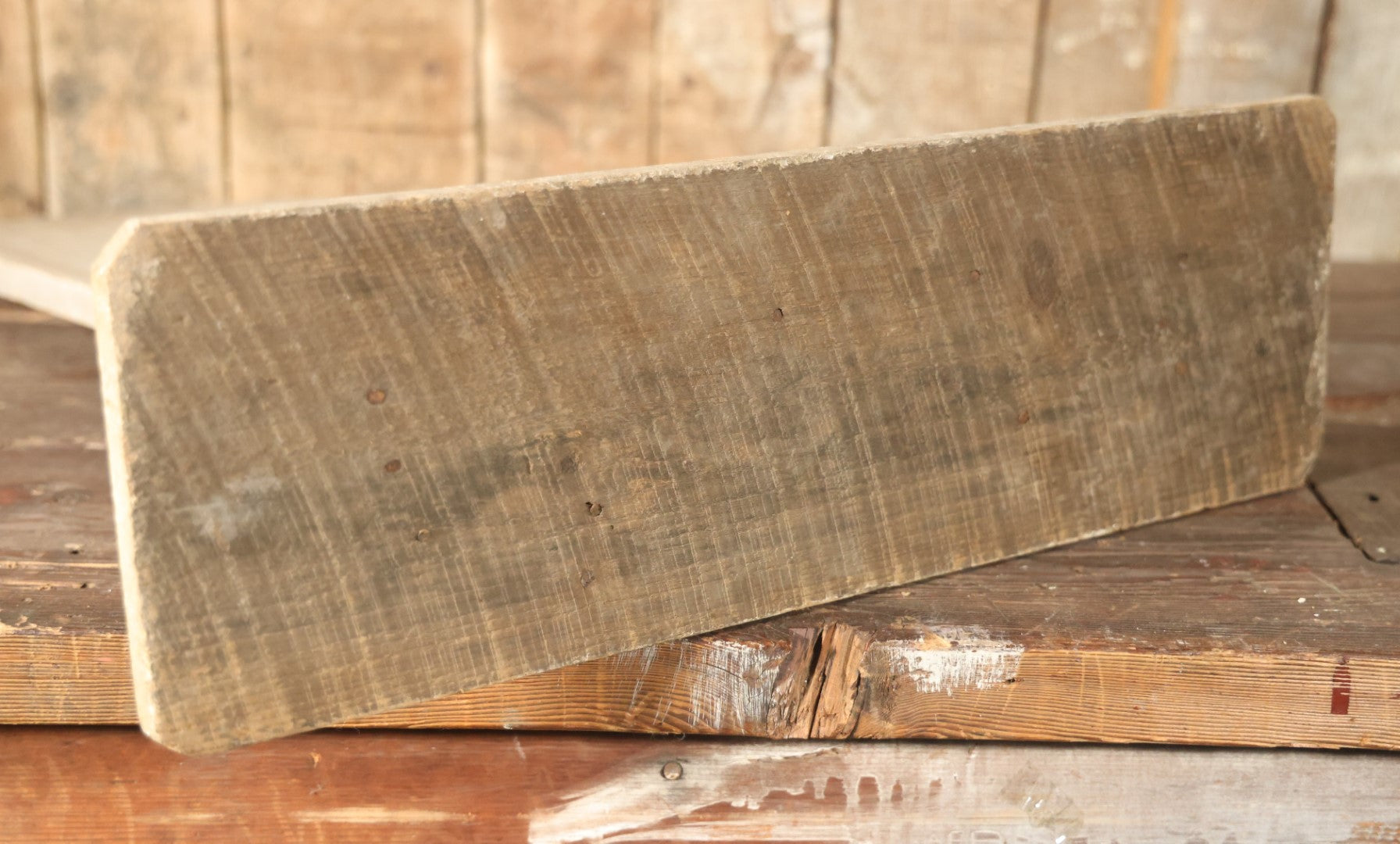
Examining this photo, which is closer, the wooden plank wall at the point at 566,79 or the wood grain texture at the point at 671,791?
the wood grain texture at the point at 671,791

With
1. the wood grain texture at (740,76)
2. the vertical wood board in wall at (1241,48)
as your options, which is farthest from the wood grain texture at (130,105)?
the vertical wood board in wall at (1241,48)

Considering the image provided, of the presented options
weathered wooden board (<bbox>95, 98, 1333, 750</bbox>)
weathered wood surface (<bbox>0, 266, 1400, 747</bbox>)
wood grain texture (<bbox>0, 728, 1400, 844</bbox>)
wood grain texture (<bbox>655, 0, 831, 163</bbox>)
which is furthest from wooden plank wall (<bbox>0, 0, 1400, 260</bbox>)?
wood grain texture (<bbox>0, 728, 1400, 844</bbox>)

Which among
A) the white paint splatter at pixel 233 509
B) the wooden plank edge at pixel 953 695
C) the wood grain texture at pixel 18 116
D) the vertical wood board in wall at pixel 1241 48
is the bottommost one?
the wooden plank edge at pixel 953 695

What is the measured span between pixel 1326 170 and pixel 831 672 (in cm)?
54

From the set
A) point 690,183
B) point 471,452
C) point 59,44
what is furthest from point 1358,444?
point 59,44

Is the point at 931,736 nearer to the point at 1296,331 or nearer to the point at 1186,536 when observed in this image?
the point at 1186,536

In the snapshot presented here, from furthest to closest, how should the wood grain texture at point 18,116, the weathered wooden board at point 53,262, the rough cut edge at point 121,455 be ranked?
1. the wood grain texture at point 18,116
2. the weathered wooden board at point 53,262
3. the rough cut edge at point 121,455

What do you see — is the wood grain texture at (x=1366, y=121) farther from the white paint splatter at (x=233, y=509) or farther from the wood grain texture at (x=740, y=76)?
the white paint splatter at (x=233, y=509)

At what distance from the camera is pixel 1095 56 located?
150cm

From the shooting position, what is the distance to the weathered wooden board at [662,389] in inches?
23.7

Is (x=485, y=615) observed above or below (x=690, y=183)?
below

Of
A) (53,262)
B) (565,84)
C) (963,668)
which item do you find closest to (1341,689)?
(963,668)

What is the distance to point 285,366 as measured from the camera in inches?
23.9

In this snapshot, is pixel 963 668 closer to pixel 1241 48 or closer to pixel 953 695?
pixel 953 695
